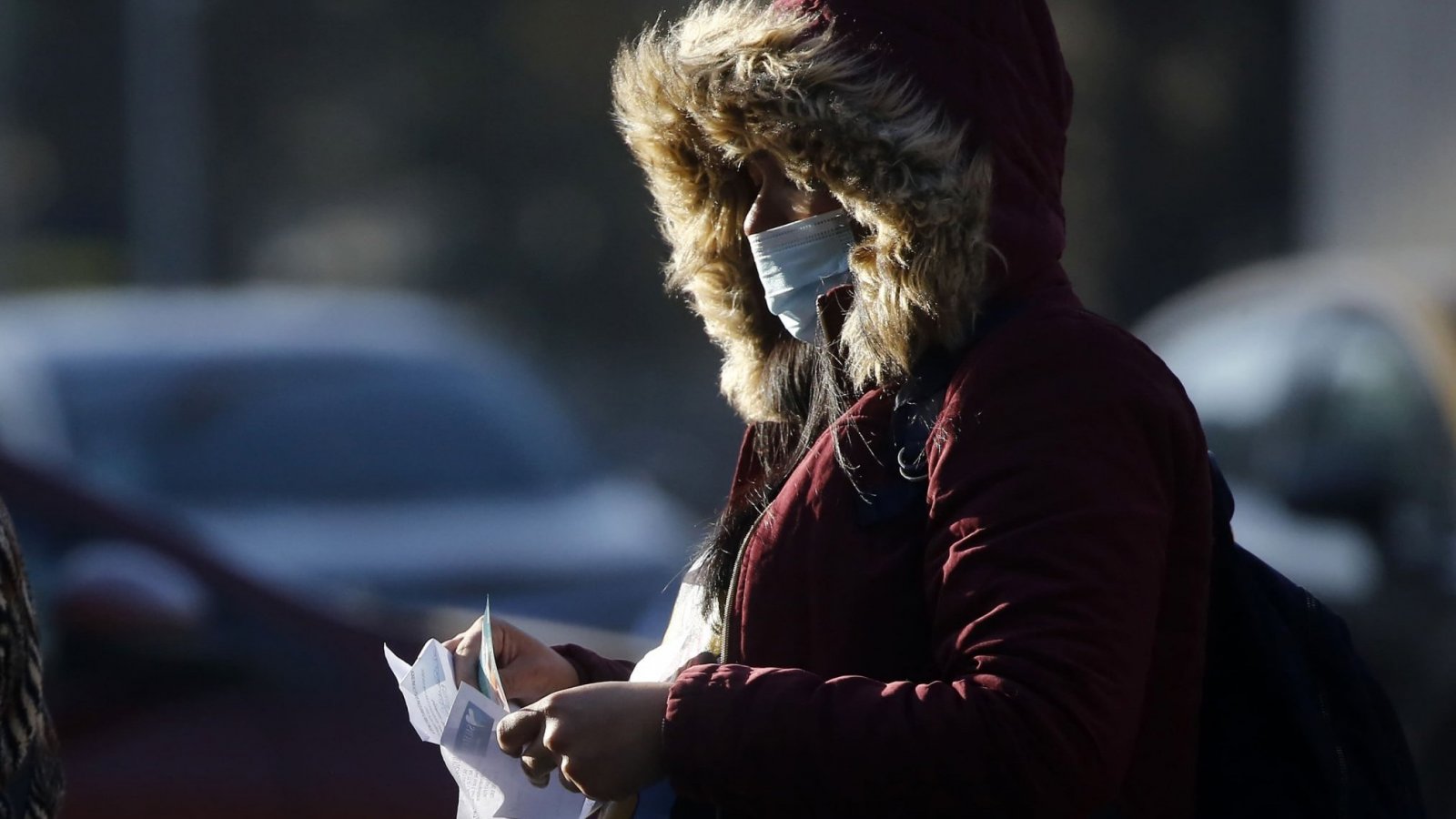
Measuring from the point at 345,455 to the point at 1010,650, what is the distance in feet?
15.1

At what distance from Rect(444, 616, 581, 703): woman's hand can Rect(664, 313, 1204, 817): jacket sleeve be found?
378mm

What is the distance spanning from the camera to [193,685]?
3838 mm

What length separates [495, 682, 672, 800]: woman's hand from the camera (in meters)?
1.63

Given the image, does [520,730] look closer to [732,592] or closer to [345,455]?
[732,592]

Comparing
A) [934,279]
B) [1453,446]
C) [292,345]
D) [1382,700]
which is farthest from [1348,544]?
[292,345]

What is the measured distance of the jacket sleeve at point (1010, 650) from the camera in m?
1.53

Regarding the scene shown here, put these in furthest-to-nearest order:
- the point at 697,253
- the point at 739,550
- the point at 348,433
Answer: the point at 348,433 < the point at 697,253 < the point at 739,550

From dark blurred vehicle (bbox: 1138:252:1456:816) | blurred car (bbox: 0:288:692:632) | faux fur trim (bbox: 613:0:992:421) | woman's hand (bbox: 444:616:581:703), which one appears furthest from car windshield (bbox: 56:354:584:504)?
faux fur trim (bbox: 613:0:992:421)

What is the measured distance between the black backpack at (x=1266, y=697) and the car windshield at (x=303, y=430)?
4.26 meters

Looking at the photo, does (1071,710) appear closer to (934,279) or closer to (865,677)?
(865,677)

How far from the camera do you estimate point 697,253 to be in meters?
2.11

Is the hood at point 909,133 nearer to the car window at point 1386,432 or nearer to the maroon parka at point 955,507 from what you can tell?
the maroon parka at point 955,507

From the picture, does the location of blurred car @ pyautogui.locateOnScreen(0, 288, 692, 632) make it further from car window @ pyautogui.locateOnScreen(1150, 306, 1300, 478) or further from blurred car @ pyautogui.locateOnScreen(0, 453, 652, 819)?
car window @ pyautogui.locateOnScreen(1150, 306, 1300, 478)

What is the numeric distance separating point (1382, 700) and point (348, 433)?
456cm
